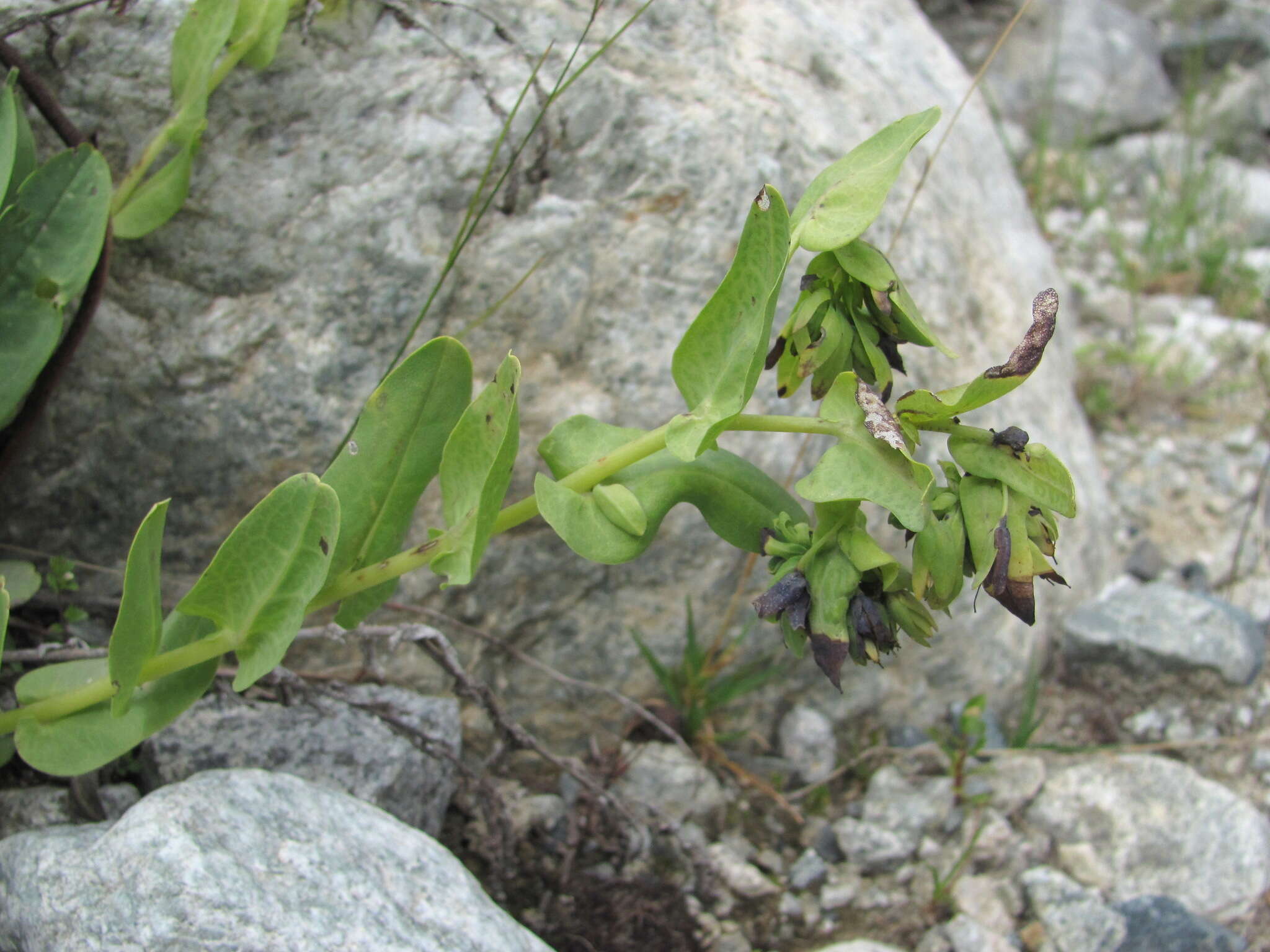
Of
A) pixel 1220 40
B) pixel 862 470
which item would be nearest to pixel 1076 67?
pixel 1220 40

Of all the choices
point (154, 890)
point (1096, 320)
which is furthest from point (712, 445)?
point (1096, 320)

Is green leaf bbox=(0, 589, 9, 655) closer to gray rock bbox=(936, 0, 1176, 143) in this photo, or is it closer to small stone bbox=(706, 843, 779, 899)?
small stone bbox=(706, 843, 779, 899)

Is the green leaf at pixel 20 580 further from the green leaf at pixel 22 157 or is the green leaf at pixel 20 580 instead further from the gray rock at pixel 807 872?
the gray rock at pixel 807 872

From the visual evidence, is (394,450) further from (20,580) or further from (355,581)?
(20,580)

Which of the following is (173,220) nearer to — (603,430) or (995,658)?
(603,430)

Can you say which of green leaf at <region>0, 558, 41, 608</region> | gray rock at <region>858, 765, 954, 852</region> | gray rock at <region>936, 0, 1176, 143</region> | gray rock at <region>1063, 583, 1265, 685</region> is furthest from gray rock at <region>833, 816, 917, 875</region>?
gray rock at <region>936, 0, 1176, 143</region>
